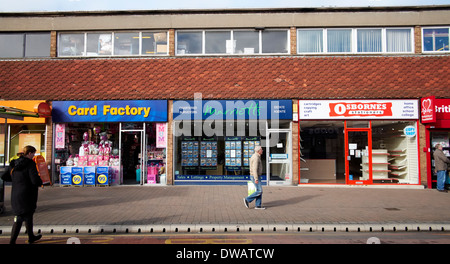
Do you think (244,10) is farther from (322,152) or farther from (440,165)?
(440,165)

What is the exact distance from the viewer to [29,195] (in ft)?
17.9

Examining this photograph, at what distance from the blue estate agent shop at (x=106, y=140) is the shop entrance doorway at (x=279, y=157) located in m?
4.43

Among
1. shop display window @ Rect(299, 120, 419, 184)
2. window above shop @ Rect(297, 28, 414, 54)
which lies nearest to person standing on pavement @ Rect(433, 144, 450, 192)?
shop display window @ Rect(299, 120, 419, 184)

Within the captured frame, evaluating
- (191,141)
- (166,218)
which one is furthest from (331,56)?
(166,218)

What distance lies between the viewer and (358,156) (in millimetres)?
12531

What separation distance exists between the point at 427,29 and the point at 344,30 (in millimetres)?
3429

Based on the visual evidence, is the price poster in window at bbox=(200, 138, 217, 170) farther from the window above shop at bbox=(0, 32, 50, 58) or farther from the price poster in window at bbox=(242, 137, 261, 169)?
the window above shop at bbox=(0, 32, 50, 58)

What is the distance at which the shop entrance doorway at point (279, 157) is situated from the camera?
1245 cm

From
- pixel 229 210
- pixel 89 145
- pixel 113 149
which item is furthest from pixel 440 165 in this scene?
pixel 89 145

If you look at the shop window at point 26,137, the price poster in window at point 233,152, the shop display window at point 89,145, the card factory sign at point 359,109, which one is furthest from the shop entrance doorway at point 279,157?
the shop window at point 26,137

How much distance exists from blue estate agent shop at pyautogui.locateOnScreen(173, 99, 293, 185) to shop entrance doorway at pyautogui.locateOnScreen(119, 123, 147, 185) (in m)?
1.41

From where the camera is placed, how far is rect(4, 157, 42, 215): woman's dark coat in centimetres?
534

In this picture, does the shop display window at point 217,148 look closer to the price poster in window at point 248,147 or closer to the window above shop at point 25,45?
the price poster in window at point 248,147

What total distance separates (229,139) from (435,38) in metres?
9.69
